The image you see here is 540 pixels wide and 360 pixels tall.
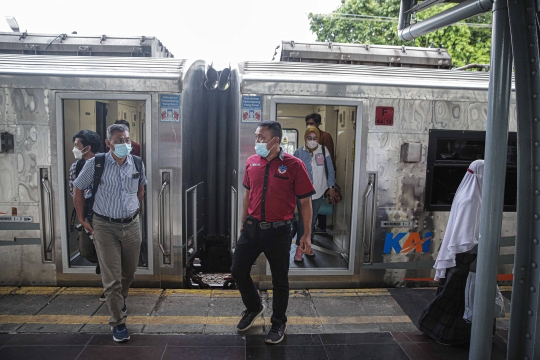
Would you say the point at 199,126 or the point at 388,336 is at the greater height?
the point at 199,126

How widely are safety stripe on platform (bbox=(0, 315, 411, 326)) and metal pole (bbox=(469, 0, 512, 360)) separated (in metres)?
2.03

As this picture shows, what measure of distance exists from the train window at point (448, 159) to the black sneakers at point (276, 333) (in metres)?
2.40

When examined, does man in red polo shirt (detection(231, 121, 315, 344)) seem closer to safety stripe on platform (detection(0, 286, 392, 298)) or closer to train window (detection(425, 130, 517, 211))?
Answer: safety stripe on platform (detection(0, 286, 392, 298))

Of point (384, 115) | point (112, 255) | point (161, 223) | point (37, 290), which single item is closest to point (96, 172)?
point (112, 255)

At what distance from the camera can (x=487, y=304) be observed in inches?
85.7

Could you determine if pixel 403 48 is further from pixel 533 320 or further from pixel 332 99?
pixel 533 320

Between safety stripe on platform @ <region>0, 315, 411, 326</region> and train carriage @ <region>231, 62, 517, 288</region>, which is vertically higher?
train carriage @ <region>231, 62, 517, 288</region>

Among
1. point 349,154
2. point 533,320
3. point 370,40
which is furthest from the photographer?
point 370,40

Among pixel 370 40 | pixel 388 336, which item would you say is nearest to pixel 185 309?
pixel 388 336

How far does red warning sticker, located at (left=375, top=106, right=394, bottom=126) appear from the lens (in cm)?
475

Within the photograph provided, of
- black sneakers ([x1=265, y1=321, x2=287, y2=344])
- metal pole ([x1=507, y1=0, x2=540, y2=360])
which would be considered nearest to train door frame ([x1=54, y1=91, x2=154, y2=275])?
black sneakers ([x1=265, y1=321, x2=287, y2=344])

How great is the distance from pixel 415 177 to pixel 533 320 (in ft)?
10.2

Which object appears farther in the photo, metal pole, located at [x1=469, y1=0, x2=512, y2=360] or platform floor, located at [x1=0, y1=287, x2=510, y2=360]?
platform floor, located at [x1=0, y1=287, x2=510, y2=360]

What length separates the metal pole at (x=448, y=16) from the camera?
Result: 98.7 inches
